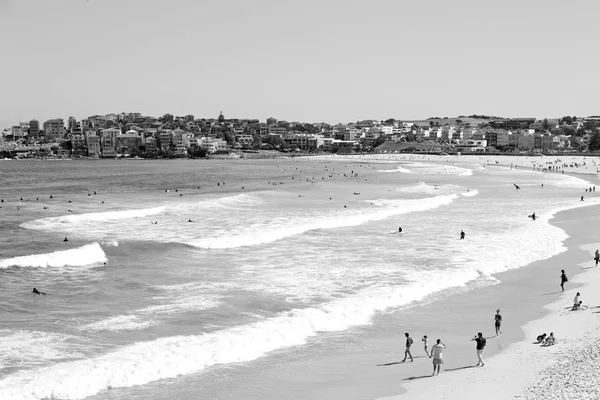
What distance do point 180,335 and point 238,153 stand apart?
16744 centimetres

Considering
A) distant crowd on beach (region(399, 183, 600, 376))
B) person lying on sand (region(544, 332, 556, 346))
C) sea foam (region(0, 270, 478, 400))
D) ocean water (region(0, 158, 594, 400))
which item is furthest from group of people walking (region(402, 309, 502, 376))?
sea foam (region(0, 270, 478, 400))

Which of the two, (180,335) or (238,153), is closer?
(180,335)

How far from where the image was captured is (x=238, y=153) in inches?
7116

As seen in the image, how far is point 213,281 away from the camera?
67.0 ft

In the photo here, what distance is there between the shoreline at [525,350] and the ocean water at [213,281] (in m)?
1.57

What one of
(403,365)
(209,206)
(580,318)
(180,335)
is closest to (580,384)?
(403,365)

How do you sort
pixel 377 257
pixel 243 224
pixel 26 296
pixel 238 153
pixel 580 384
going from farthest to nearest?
pixel 238 153
pixel 243 224
pixel 377 257
pixel 26 296
pixel 580 384

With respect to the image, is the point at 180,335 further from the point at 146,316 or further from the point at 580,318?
the point at 580,318

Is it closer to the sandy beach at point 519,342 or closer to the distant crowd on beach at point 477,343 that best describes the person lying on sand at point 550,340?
the distant crowd on beach at point 477,343

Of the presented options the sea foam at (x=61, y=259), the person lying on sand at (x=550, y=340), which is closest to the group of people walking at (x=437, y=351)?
the person lying on sand at (x=550, y=340)

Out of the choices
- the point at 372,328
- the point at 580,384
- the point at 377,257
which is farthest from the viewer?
the point at 377,257

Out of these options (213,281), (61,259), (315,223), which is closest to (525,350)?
(213,281)

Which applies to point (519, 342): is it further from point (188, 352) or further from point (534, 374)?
point (188, 352)

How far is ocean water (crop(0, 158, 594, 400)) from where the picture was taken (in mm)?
12695
